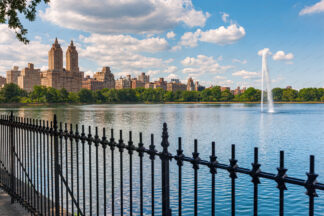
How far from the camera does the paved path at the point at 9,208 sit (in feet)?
20.2

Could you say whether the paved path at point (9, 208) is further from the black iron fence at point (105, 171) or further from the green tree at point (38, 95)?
the green tree at point (38, 95)

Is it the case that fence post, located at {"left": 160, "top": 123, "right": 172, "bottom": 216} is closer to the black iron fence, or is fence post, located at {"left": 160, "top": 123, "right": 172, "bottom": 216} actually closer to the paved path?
the black iron fence

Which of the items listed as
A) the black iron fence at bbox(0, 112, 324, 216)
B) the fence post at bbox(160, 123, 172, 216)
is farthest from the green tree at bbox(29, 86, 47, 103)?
the fence post at bbox(160, 123, 172, 216)

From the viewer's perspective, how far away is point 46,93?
156 metres

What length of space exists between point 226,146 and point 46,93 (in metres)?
146

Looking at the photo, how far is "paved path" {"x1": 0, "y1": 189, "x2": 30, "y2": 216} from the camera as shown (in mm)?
6145

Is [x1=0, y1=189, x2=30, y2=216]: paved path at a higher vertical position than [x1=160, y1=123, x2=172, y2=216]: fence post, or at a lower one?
lower

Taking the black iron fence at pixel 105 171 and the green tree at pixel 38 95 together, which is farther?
the green tree at pixel 38 95

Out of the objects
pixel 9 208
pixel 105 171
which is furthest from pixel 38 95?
pixel 105 171

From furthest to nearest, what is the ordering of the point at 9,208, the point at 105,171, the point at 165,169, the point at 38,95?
the point at 38,95 < the point at 9,208 < the point at 105,171 < the point at 165,169

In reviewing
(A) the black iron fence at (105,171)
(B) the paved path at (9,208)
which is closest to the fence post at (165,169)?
(A) the black iron fence at (105,171)

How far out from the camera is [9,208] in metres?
6.45

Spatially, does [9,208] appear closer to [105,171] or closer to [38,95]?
[105,171]

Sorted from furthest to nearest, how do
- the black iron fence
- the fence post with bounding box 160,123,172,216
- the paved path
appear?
1. the paved path
2. the fence post with bounding box 160,123,172,216
3. the black iron fence
